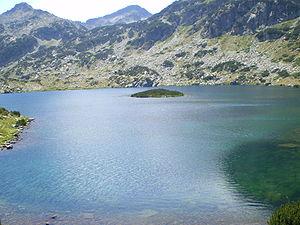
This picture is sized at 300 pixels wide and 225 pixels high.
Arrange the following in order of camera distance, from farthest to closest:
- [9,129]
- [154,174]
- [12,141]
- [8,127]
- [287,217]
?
1. [8,127]
2. [9,129]
3. [12,141]
4. [154,174]
5. [287,217]

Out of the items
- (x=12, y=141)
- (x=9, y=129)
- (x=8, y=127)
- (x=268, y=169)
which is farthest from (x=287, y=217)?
(x=8, y=127)

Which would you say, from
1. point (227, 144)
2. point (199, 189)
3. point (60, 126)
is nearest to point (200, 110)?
point (60, 126)

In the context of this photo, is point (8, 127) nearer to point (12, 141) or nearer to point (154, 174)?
point (12, 141)

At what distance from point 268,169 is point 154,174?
17354 mm

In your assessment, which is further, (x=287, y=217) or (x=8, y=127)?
(x=8, y=127)

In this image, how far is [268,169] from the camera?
63250 millimetres

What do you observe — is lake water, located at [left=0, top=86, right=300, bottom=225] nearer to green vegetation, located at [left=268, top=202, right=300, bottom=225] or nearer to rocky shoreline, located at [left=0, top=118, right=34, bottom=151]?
rocky shoreline, located at [left=0, top=118, right=34, bottom=151]

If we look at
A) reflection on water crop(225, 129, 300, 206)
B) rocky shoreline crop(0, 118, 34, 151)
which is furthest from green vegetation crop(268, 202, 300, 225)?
rocky shoreline crop(0, 118, 34, 151)

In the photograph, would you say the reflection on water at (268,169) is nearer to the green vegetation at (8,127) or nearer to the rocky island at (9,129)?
the rocky island at (9,129)

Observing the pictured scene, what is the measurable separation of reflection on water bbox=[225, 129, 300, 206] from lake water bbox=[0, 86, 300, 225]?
5.3 inches

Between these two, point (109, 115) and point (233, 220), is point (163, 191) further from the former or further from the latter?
point (109, 115)

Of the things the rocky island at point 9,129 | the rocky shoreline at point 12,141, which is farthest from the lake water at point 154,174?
the rocky island at point 9,129

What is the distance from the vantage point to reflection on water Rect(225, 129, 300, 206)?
5220 centimetres

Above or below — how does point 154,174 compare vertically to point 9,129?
below
